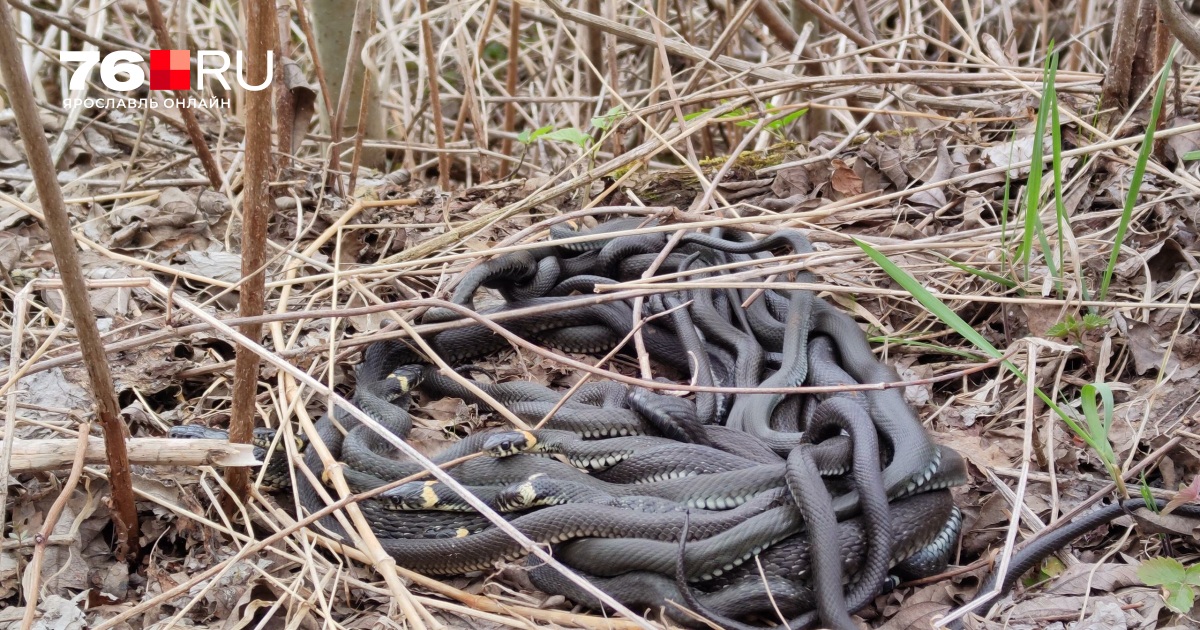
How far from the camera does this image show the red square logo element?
4727 mm

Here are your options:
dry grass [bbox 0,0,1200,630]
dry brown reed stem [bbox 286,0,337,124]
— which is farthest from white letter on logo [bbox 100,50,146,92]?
dry brown reed stem [bbox 286,0,337,124]

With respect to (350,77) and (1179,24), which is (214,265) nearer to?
(350,77)

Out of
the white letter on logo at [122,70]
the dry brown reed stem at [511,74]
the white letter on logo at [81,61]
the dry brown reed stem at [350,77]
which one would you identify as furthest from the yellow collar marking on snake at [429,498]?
the white letter on logo at [122,70]

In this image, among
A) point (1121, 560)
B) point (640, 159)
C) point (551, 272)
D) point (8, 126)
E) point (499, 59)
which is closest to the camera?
point (1121, 560)

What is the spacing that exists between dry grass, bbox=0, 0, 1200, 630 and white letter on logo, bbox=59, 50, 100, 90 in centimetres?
21

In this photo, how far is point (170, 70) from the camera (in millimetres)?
4488

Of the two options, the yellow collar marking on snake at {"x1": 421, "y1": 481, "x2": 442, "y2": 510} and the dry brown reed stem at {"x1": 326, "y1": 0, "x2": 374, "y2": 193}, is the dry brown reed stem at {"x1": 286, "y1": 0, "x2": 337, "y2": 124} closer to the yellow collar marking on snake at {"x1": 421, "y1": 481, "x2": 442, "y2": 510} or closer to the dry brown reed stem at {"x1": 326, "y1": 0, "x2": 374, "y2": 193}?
the dry brown reed stem at {"x1": 326, "y1": 0, "x2": 374, "y2": 193}

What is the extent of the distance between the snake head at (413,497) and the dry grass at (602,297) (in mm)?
304

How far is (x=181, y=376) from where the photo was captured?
3926mm

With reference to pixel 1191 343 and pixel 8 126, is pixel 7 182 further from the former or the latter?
pixel 1191 343

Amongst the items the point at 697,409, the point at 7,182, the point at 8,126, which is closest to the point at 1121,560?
the point at 697,409

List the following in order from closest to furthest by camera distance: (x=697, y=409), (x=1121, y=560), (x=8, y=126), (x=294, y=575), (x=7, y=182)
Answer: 1. (x=1121, y=560)
2. (x=294, y=575)
3. (x=697, y=409)
4. (x=7, y=182)
5. (x=8, y=126)

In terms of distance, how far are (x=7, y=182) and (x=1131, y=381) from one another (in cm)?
630

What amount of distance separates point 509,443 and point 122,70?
17.5 ft
